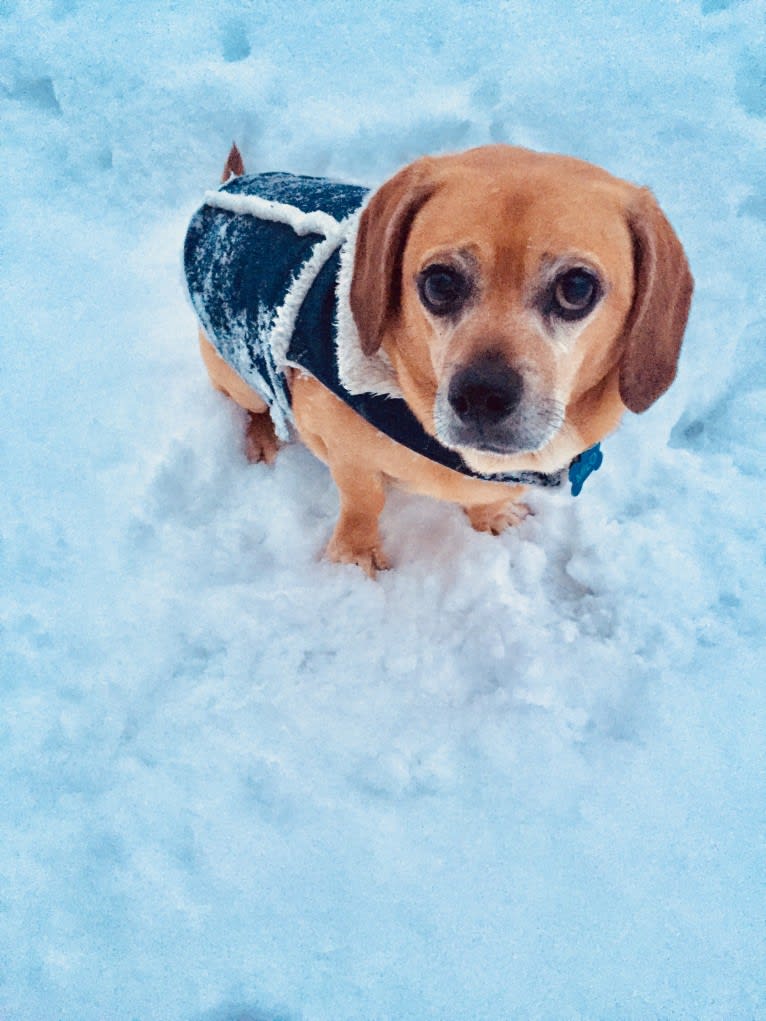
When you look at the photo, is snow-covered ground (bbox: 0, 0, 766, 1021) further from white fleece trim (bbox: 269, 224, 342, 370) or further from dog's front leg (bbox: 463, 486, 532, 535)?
white fleece trim (bbox: 269, 224, 342, 370)

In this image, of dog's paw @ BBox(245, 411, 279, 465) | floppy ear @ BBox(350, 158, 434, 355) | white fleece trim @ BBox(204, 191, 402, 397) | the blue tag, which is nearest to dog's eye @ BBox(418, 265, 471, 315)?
floppy ear @ BBox(350, 158, 434, 355)

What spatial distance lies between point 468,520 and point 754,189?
193cm

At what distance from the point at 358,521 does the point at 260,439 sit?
Answer: 0.62m

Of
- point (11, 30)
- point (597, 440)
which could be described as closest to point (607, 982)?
point (597, 440)

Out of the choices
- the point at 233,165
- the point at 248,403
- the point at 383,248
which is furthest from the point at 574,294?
the point at 233,165

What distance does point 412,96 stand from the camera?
10.8 ft

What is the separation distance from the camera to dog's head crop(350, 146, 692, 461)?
1.45m

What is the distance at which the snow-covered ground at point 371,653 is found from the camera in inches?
72.1

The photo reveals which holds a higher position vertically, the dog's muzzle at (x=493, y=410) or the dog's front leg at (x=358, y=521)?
the dog's muzzle at (x=493, y=410)

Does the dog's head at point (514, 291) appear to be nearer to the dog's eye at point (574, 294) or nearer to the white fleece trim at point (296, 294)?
the dog's eye at point (574, 294)

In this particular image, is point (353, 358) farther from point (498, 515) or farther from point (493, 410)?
point (498, 515)

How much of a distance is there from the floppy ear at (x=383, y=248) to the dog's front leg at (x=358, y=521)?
0.52 meters

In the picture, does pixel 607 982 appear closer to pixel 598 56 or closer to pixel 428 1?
pixel 598 56

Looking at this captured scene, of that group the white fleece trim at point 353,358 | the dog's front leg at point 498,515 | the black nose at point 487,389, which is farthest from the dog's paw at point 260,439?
the black nose at point 487,389
